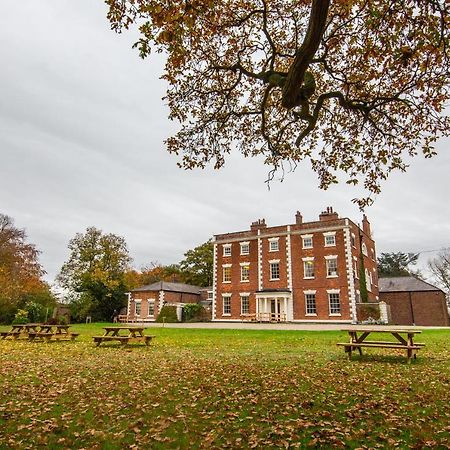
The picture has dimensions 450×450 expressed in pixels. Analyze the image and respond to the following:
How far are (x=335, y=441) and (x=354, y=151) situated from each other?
816cm

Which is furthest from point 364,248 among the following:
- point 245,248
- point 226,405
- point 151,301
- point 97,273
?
point 226,405

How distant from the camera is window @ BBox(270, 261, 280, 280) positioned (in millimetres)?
38562

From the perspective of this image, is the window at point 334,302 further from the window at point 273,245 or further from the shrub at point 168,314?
the shrub at point 168,314

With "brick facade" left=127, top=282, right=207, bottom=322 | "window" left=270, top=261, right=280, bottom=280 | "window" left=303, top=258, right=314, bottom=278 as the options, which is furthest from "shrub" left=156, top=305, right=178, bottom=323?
"window" left=303, top=258, right=314, bottom=278

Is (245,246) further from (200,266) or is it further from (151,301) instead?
(200,266)

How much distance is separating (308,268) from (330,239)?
364cm

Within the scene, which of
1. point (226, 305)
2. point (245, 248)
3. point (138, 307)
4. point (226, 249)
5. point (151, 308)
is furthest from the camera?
point (138, 307)

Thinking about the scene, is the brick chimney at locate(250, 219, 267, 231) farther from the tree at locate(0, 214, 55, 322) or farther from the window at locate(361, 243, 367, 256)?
the tree at locate(0, 214, 55, 322)

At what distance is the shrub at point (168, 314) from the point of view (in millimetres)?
42000

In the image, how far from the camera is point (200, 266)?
205 feet

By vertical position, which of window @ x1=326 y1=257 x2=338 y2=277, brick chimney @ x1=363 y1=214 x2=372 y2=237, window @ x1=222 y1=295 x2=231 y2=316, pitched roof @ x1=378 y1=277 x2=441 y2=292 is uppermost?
brick chimney @ x1=363 y1=214 x2=372 y2=237

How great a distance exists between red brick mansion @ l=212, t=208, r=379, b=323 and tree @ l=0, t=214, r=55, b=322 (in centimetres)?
1992

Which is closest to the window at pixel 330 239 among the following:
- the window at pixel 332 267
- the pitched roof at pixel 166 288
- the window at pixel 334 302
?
the window at pixel 332 267

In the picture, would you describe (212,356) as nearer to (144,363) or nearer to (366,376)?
(144,363)
